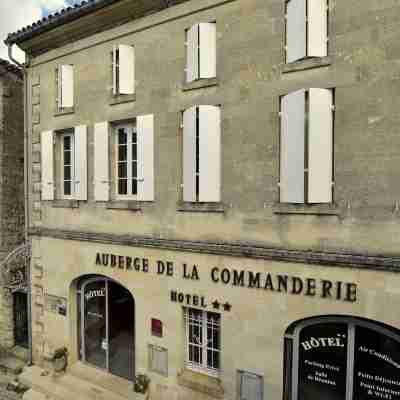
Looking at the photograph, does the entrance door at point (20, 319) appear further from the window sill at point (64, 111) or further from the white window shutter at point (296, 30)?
the white window shutter at point (296, 30)

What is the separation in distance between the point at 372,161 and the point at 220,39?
3505 mm

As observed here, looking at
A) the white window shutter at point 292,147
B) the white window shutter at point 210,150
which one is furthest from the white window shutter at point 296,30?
the white window shutter at point 210,150

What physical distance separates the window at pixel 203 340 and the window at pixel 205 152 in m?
2.39

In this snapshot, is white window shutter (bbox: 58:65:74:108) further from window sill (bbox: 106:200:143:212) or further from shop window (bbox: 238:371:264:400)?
shop window (bbox: 238:371:264:400)

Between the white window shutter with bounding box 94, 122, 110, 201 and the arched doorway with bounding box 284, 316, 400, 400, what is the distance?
4826 millimetres

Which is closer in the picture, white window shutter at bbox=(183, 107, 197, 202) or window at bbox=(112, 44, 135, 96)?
white window shutter at bbox=(183, 107, 197, 202)

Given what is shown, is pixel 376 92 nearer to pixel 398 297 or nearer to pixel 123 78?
pixel 398 297

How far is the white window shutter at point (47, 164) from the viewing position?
28.9 ft

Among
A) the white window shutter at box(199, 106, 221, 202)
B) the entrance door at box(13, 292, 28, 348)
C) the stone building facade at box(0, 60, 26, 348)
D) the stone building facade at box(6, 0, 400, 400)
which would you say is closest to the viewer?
the stone building facade at box(6, 0, 400, 400)

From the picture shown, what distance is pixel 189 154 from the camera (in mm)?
6668

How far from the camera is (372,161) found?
5199 mm

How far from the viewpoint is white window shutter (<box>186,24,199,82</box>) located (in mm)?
6582

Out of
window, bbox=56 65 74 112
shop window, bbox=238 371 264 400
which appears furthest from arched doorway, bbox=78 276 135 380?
window, bbox=56 65 74 112

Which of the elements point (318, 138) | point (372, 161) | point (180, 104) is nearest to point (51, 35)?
point (180, 104)
